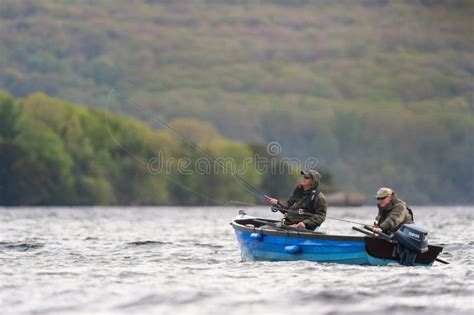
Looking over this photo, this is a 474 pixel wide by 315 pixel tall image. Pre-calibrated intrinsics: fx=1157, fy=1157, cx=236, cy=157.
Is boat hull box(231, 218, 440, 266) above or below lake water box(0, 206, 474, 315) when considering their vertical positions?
above

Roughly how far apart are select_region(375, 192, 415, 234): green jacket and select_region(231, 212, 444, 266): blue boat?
40cm

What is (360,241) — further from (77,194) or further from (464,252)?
(77,194)

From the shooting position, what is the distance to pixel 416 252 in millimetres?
26641

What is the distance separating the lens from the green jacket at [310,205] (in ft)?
94.8

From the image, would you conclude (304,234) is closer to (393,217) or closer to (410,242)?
(393,217)

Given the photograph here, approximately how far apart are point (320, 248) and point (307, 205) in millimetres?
1687

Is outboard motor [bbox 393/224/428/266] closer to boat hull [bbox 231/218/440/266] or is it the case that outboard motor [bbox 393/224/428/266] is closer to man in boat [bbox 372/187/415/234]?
boat hull [bbox 231/218/440/266]

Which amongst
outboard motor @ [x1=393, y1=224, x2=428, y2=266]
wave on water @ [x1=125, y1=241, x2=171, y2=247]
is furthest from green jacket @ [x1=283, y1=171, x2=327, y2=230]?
wave on water @ [x1=125, y1=241, x2=171, y2=247]

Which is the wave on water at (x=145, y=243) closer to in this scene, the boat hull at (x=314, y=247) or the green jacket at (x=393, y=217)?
the boat hull at (x=314, y=247)

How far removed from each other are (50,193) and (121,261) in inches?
3680

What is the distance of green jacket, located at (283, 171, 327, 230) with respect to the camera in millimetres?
28906

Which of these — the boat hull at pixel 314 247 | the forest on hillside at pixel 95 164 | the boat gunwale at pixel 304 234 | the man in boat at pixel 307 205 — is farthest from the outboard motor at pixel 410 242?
the forest on hillside at pixel 95 164

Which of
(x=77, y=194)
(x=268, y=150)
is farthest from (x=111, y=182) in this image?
(x=268, y=150)

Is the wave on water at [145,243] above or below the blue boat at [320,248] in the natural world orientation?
below
